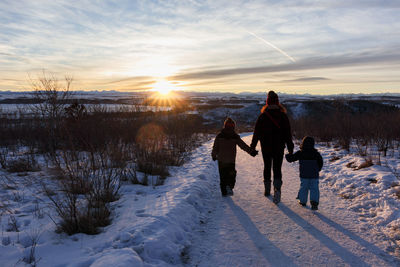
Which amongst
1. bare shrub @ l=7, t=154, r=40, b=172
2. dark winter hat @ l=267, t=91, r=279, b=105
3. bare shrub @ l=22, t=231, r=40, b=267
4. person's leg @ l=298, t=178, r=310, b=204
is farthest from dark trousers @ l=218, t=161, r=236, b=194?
bare shrub @ l=7, t=154, r=40, b=172

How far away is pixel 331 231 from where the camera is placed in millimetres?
3678

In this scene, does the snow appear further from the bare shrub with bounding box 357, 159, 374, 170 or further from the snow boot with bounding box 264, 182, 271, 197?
the bare shrub with bounding box 357, 159, 374, 170

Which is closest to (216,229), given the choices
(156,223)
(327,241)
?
(156,223)

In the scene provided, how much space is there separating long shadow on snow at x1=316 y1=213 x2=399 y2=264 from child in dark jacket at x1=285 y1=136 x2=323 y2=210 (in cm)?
48

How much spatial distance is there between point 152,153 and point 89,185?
10.7 ft

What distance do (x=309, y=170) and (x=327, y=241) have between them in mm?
1506

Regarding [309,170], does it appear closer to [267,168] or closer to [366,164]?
[267,168]

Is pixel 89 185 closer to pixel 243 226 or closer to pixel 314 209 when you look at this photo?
pixel 243 226

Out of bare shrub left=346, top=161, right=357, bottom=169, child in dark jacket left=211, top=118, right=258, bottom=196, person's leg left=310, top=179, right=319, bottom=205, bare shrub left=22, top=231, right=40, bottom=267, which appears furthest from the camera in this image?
bare shrub left=346, top=161, right=357, bottom=169

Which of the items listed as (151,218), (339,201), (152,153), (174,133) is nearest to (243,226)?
(151,218)

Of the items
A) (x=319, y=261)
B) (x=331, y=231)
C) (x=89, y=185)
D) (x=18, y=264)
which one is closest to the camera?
(x=18, y=264)

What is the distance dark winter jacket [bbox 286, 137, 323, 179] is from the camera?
459 cm

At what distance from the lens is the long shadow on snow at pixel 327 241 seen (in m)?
2.93

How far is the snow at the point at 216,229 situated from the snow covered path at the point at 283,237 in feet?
A: 0.04
